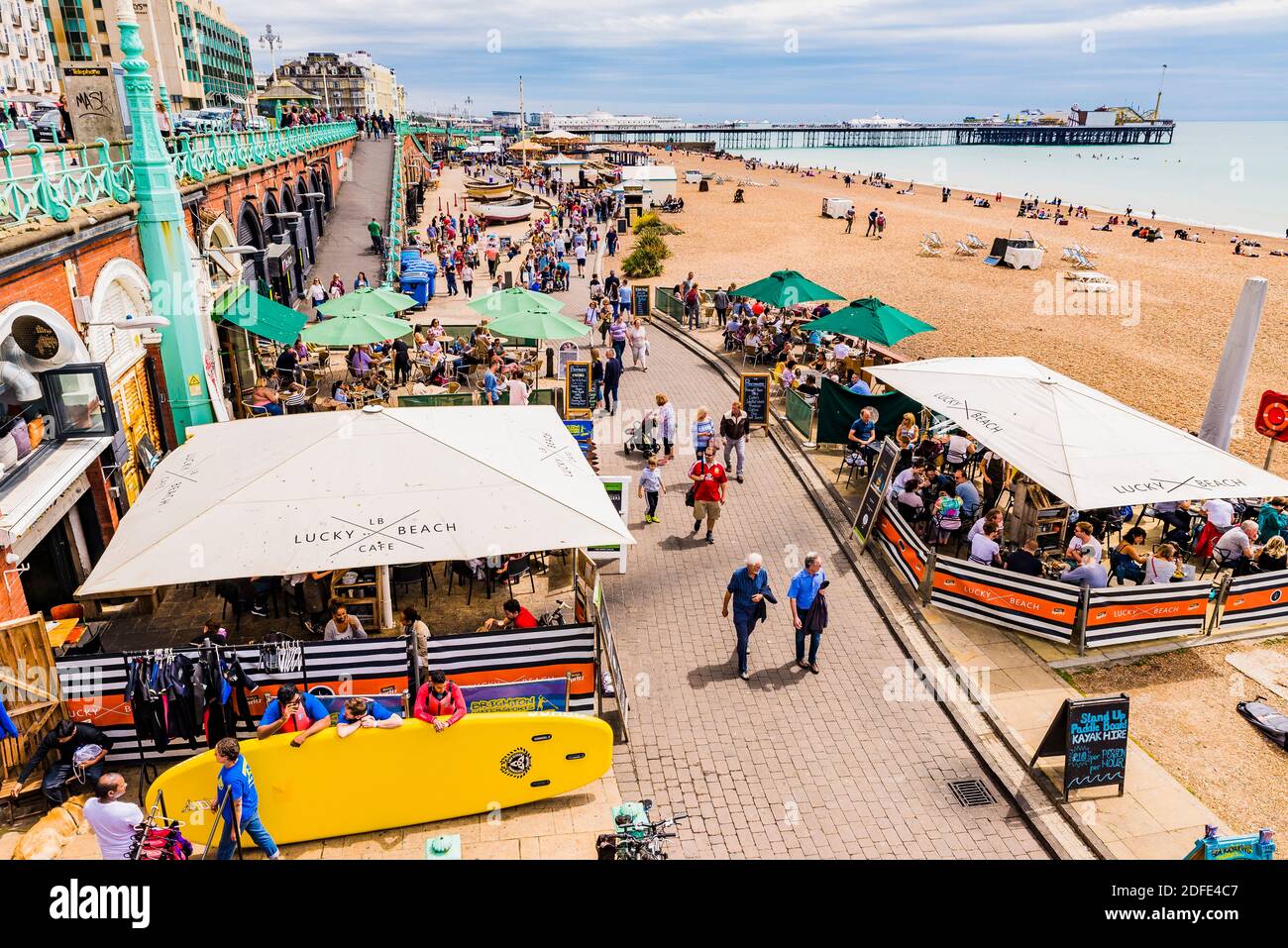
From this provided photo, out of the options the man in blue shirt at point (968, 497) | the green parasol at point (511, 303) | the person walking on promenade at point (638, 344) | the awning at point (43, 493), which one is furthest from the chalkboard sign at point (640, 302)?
the awning at point (43, 493)

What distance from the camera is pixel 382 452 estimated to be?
905 centimetres

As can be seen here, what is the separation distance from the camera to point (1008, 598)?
10312 mm

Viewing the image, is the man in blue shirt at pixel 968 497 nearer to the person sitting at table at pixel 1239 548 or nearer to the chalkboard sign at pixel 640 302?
the person sitting at table at pixel 1239 548

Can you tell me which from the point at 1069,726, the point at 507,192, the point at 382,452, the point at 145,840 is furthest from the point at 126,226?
the point at 507,192

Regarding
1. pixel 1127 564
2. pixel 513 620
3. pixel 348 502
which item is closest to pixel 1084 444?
pixel 1127 564

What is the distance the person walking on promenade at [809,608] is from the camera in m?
9.30

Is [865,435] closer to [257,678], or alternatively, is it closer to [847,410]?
[847,410]

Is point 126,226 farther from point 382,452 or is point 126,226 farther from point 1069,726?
point 1069,726

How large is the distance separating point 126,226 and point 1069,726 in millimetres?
13746

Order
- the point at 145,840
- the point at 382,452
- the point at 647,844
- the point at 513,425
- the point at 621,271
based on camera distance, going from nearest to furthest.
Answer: the point at 145,840
the point at 647,844
the point at 382,452
the point at 513,425
the point at 621,271

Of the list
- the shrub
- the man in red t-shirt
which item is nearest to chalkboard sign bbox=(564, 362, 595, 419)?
the man in red t-shirt

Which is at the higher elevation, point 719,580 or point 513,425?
point 513,425

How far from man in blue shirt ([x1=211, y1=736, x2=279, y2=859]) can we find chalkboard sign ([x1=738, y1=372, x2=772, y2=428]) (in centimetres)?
1306
